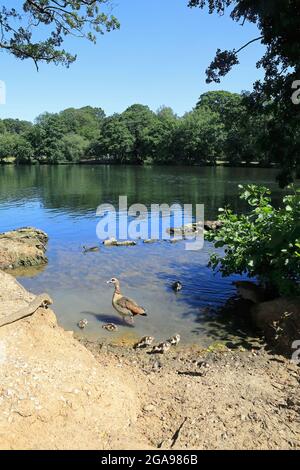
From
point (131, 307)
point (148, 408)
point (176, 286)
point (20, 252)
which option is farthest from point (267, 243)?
point (20, 252)

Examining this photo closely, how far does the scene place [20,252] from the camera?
20.9 meters

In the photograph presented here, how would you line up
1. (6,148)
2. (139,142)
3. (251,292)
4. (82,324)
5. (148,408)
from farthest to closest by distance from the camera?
(6,148), (139,142), (251,292), (82,324), (148,408)

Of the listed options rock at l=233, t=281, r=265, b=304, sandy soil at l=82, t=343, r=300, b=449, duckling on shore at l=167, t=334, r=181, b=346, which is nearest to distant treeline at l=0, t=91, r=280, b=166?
rock at l=233, t=281, r=265, b=304

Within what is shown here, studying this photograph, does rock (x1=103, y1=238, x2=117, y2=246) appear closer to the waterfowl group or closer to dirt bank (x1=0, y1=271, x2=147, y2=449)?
the waterfowl group

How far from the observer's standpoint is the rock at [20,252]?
796 inches

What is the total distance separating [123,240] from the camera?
24.9 m

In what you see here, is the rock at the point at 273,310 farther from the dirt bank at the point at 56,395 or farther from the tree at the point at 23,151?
the tree at the point at 23,151

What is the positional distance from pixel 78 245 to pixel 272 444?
62.6 feet

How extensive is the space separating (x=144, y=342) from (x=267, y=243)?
4.39m

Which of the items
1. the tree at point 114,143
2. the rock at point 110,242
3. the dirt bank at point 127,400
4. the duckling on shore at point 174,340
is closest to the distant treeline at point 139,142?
the tree at point 114,143

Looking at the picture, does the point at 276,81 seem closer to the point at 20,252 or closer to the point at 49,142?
the point at 20,252

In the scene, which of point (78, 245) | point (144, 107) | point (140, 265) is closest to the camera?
point (140, 265)
